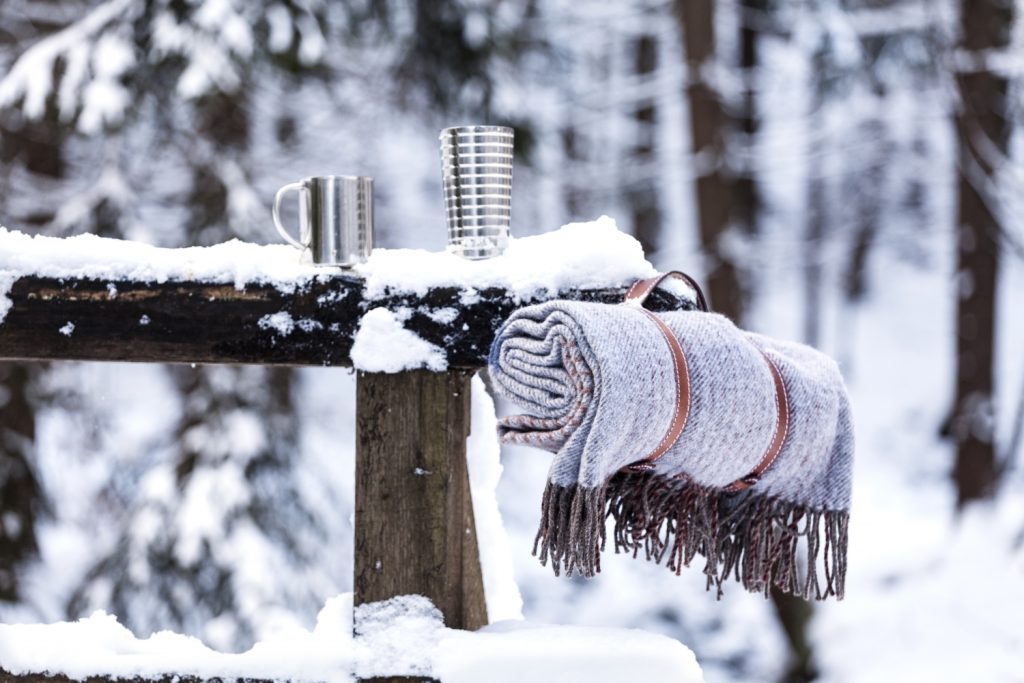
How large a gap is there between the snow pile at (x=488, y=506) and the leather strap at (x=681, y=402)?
34 centimetres

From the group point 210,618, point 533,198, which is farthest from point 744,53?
point 210,618

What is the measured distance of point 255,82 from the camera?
4.52m

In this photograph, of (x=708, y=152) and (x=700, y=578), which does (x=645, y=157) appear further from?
(x=700, y=578)

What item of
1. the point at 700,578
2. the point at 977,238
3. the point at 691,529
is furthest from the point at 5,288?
the point at 977,238

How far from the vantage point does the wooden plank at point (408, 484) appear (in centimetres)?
143

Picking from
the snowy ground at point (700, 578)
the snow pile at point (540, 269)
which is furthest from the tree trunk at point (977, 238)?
the snow pile at point (540, 269)

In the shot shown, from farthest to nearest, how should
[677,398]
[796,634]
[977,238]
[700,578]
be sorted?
1. [977,238]
2. [700,578]
3. [796,634]
4. [677,398]

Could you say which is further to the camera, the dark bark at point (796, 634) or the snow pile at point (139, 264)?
the dark bark at point (796, 634)

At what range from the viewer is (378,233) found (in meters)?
5.53

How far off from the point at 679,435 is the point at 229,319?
62 cm

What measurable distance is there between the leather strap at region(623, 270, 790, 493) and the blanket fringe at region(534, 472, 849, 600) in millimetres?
40

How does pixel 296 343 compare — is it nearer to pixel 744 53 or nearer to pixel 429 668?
pixel 429 668

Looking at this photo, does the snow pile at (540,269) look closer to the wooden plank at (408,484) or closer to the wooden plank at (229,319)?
the wooden plank at (229,319)

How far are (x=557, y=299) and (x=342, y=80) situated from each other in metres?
4.36
